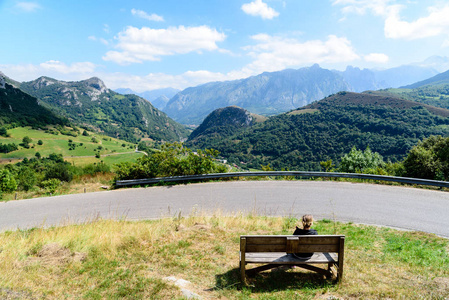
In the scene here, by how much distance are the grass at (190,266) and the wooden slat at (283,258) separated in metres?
0.42

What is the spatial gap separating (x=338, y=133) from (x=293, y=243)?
524 feet

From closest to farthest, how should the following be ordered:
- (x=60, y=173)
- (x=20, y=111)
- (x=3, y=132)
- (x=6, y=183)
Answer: (x=6, y=183), (x=60, y=173), (x=3, y=132), (x=20, y=111)


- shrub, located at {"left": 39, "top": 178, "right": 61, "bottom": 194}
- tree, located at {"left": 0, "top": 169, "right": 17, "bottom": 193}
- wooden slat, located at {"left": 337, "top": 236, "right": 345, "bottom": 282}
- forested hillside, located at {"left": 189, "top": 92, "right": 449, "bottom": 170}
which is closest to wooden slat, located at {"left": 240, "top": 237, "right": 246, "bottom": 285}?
wooden slat, located at {"left": 337, "top": 236, "right": 345, "bottom": 282}

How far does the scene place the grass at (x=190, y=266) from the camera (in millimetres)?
3979

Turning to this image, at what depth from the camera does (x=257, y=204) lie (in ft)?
33.6

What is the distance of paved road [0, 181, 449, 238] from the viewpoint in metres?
8.70

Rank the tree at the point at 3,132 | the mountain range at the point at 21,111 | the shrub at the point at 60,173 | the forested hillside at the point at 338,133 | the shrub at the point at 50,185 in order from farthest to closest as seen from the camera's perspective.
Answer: the mountain range at the point at 21,111 → the tree at the point at 3,132 → the forested hillside at the point at 338,133 → the shrub at the point at 60,173 → the shrub at the point at 50,185

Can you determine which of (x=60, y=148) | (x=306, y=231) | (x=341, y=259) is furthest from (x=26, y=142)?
(x=341, y=259)

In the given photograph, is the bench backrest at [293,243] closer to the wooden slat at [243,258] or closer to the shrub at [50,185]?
the wooden slat at [243,258]

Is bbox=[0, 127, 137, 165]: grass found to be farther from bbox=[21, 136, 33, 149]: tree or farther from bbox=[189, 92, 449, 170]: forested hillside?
bbox=[189, 92, 449, 170]: forested hillside

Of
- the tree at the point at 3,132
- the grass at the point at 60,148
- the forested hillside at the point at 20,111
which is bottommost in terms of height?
the grass at the point at 60,148

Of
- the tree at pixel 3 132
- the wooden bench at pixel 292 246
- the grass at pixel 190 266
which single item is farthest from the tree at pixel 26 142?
the wooden bench at pixel 292 246

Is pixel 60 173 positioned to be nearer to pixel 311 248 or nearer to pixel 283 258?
pixel 283 258

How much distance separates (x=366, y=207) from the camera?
9.48 meters
